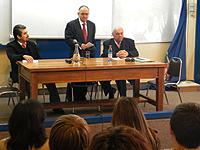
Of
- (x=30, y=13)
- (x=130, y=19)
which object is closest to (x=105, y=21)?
(x=130, y=19)

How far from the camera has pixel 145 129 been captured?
2338mm

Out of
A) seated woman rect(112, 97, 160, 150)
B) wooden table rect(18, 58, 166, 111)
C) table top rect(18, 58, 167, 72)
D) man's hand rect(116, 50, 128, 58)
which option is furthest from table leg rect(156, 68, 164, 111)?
seated woman rect(112, 97, 160, 150)

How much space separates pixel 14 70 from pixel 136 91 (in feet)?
6.30

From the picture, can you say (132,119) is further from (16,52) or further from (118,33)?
(118,33)

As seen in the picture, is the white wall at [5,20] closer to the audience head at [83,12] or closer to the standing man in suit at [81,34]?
the standing man in suit at [81,34]

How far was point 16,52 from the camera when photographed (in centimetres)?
564

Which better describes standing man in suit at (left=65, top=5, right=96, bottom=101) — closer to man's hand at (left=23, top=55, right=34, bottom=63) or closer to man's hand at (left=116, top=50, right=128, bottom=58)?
man's hand at (left=116, top=50, right=128, bottom=58)

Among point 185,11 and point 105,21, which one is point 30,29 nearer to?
point 105,21

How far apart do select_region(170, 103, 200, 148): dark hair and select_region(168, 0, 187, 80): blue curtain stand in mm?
5787

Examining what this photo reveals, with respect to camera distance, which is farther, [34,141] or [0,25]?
[0,25]

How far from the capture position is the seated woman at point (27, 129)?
2.15 meters

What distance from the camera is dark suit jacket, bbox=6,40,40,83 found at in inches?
216

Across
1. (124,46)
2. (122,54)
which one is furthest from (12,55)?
(124,46)

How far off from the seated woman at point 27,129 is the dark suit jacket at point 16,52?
335 centimetres
